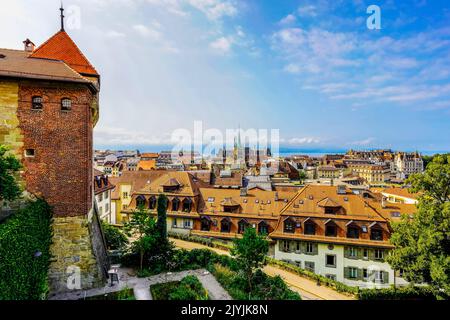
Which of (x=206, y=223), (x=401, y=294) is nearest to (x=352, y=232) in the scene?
(x=401, y=294)

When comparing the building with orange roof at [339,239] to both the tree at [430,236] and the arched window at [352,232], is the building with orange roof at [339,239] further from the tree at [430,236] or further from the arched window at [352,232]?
the tree at [430,236]

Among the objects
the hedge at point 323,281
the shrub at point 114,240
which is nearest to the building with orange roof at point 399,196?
the hedge at point 323,281

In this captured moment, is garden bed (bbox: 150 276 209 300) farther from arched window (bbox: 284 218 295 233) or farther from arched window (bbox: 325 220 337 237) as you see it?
arched window (bbox: 325 220 337 237)

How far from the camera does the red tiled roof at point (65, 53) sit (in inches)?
570

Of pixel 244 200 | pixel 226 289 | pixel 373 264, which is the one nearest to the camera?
pixel 226 289

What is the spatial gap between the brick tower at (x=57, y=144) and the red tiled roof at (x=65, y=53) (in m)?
1.49

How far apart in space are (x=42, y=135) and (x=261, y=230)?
19681 mm

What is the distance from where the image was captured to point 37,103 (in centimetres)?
1230

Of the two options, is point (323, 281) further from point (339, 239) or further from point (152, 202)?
point (152, 202)

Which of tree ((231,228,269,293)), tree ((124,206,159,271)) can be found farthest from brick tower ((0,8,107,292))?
tree ((231,228,269,293))
